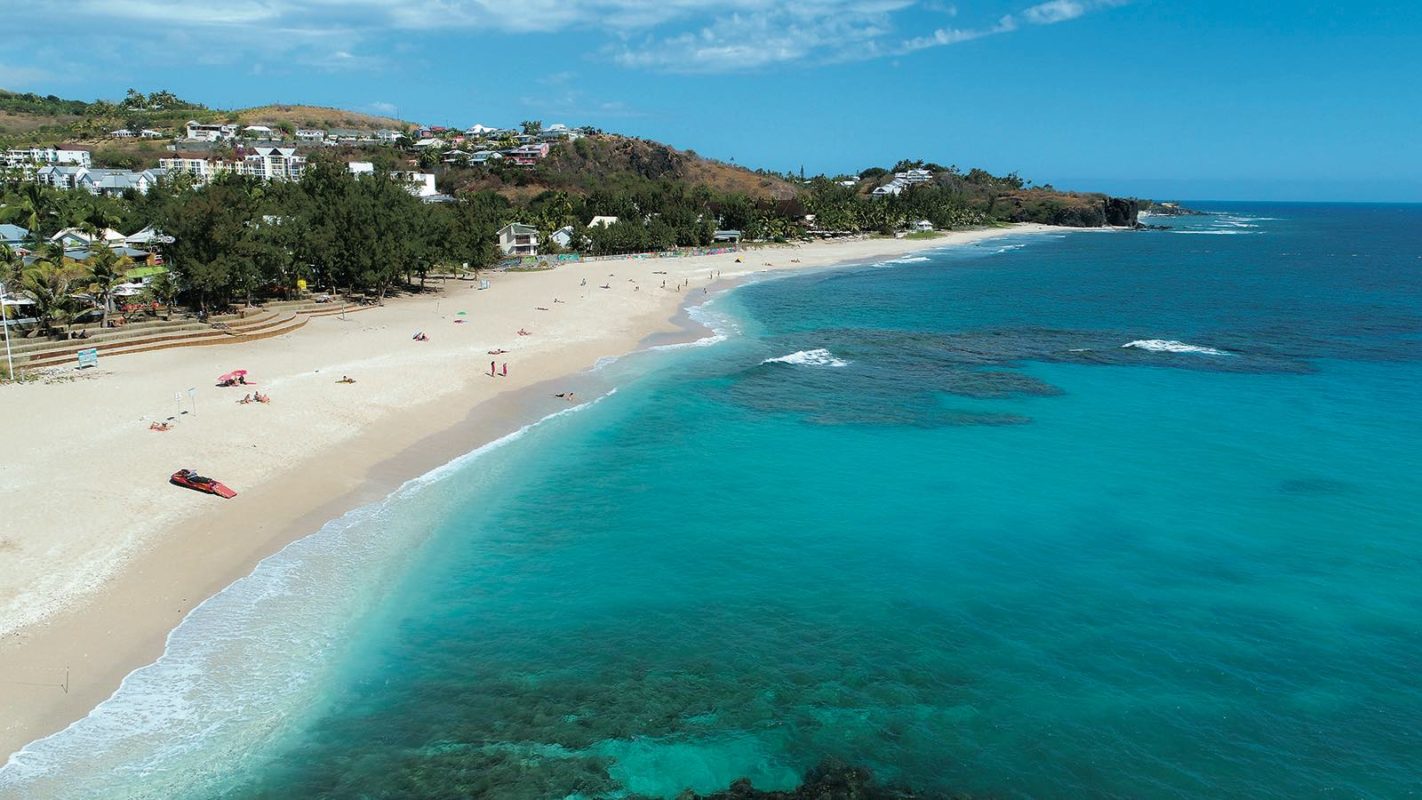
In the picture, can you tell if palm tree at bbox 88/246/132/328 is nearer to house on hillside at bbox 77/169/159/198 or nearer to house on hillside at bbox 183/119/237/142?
house on hillside at bbox 77/169/159/198

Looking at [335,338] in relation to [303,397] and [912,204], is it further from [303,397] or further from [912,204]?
[912,204]

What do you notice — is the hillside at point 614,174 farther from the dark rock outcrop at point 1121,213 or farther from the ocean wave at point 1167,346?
the ocean wave at point 1167,346

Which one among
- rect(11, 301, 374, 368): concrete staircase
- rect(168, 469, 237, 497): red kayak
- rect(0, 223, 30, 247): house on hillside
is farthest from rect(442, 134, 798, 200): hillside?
rect(168, 469, 237, 497): red kayak

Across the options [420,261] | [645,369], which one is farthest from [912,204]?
[645,369]

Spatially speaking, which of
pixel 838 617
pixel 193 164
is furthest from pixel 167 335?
pixel 193 164

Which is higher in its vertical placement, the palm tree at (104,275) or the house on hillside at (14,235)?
the house on hillside at (14,235)

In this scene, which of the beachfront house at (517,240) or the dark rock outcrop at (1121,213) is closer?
the beachfront house at (517,240)

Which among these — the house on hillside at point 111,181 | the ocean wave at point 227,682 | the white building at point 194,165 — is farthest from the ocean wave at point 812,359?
the white building at point 194,165

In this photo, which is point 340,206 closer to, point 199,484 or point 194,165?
point 199,484
